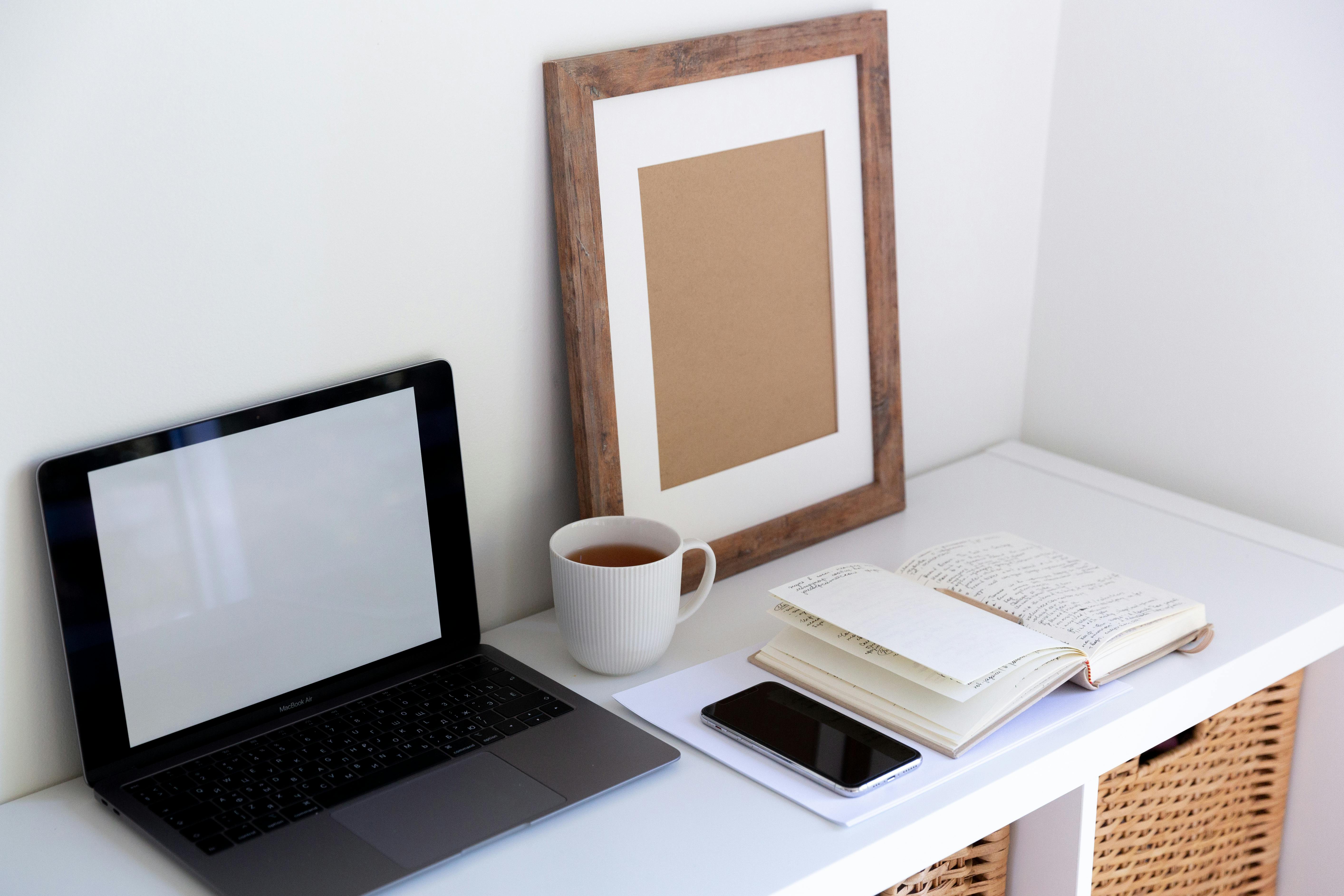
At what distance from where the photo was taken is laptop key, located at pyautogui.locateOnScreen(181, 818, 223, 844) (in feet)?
2.56

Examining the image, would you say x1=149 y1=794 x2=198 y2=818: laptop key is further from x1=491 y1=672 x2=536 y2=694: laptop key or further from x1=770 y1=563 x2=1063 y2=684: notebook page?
x1=770 y1=563 x2=1063 y2=684: notebook page

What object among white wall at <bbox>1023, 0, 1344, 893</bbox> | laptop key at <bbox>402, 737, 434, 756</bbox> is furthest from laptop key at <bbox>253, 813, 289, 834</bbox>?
white wall at <bbox>1023, 0, 1344, 893</bbox>

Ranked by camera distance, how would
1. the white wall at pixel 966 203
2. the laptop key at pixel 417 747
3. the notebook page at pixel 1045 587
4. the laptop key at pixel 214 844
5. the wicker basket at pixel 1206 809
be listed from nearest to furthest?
the laptop key at pixel 214 844, the laptop key at pixel 417 747, the notebook page at pixel 1045 587, the wicker basket at pixel 1206 809, the white wall at pixel 966 203

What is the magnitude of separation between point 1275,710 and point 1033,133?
63 cm

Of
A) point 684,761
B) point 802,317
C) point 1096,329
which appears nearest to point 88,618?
point 684,761

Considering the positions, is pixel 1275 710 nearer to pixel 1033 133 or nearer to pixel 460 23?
pixel 1033 133

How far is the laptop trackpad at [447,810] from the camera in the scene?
2.56 ft

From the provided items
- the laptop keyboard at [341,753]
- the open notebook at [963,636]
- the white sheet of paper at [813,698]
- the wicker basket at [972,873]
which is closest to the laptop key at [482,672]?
the laptop keyboard at [341,753]

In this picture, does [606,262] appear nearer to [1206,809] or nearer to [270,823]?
[270,823]

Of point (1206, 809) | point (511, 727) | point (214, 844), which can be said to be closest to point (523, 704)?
point (511, 727)

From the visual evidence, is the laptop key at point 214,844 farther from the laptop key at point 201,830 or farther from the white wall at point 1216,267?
the white wall at point 1216,267

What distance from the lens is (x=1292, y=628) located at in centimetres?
105

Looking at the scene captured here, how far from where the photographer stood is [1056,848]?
979mm

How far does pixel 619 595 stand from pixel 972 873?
36 centimetres
